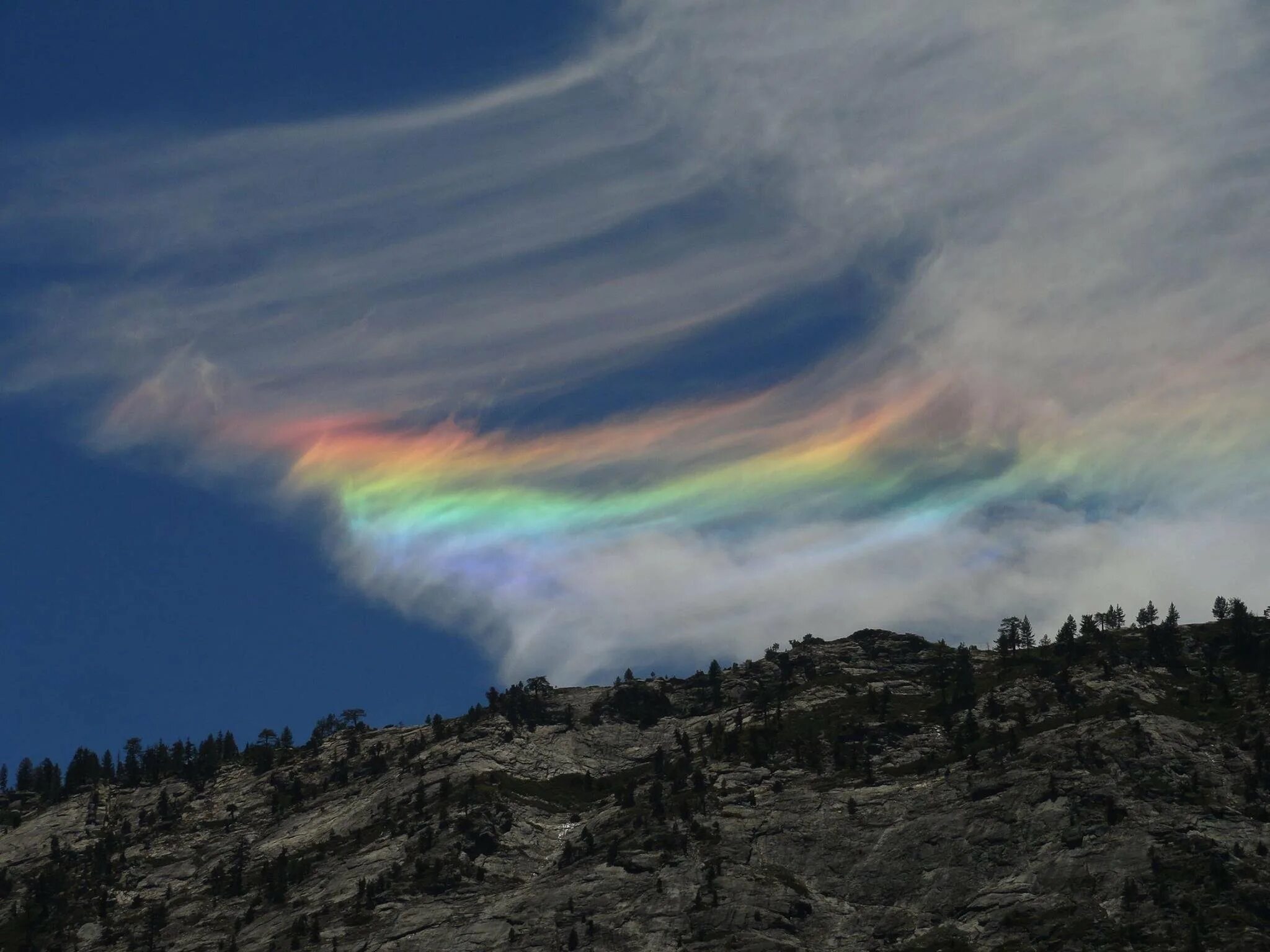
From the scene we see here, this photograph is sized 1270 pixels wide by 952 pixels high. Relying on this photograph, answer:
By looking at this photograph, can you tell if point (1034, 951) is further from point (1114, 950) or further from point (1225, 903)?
point (1225, 903)

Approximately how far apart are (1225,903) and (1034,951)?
27.8 m

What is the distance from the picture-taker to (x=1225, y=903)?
19900 centimetres

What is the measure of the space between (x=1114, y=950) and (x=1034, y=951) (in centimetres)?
1099

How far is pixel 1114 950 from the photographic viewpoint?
195000 millimetres

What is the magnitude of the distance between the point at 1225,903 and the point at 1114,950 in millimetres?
18313

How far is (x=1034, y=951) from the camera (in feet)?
655

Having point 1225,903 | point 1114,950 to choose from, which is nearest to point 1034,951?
point 1114,950
